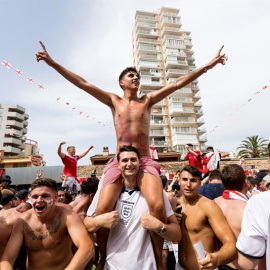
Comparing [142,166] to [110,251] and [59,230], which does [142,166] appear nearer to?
[110,251]

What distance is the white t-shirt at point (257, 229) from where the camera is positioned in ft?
4.83

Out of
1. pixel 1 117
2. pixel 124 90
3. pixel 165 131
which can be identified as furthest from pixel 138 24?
pixel 124 90

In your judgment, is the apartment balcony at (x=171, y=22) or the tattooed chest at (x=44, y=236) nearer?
the tattooed chest at (x=44, y=236)

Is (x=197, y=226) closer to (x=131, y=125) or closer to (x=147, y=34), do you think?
(x=131, y=125)

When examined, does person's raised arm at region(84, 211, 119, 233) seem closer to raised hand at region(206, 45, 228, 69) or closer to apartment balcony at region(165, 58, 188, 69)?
raised hand at region(206, 45, 228, 69)

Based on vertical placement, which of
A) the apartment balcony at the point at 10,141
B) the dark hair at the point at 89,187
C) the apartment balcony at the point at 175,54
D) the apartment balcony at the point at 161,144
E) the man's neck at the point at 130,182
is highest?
the apartment balcony at the point at 175,54

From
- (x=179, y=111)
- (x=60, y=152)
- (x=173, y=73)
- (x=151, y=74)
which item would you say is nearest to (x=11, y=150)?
(x=151, y=74)

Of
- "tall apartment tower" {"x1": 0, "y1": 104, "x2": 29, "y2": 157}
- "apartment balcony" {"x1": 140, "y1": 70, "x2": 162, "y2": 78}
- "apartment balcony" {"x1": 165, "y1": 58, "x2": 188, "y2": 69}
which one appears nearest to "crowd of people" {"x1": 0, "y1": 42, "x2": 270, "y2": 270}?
"apartment balcony" {"x1": 140, "y1": 70, "x2": 162, "y2": 78}

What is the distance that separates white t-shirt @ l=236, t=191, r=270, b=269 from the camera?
58.0 inches

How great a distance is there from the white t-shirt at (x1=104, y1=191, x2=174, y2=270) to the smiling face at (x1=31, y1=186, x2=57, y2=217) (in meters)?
0.92

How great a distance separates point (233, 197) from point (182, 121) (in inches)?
2055

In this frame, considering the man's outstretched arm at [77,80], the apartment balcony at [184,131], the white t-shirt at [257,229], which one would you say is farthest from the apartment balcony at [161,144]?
the white t-shirt at [257,229]

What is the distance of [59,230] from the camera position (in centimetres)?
298

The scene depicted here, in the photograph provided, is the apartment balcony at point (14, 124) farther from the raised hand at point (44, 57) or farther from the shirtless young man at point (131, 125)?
the shirtless young man at point (131, 125)
